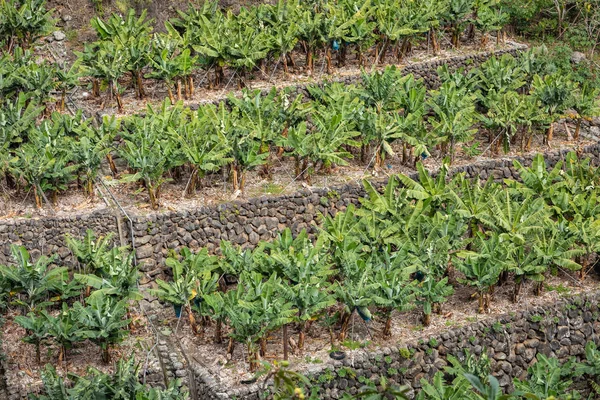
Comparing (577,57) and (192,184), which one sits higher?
(577,57)

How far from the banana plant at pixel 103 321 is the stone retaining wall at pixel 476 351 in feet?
4.44

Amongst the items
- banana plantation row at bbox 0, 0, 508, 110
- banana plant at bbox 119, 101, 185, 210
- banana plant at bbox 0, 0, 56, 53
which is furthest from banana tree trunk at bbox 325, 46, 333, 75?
banana plant at bbox 0, 0, 56, 53

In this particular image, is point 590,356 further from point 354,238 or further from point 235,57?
point 235,57

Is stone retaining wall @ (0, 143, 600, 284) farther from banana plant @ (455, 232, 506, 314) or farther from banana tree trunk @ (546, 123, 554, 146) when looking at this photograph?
banana tree trunk @ (546, 123, 554, 146)

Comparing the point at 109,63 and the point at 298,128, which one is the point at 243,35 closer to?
the point at 109,63

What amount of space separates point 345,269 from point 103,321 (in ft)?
12.3

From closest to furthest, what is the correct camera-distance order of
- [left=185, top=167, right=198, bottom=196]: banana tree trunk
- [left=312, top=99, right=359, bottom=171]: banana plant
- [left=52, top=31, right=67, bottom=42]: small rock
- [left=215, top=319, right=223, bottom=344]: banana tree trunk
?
1. [left=215, top=319, right=223, bottom=344]: banana tree trunk
2. [left=185, top=167, right=198, bottom=196]: banana tree trunk
3. [left=312, top=99, right=359, bottom=171]: banana plant
4. [left=52, top=31, right=67, bottom=42]: small rock

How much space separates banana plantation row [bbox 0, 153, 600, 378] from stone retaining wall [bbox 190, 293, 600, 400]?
45cm

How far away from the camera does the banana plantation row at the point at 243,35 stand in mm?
19625

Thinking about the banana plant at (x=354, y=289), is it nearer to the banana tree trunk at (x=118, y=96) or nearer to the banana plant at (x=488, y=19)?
the banana tree trunk at (x=118, y=96)

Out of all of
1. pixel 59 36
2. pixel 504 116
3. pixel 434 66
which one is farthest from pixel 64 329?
pixel 434 66

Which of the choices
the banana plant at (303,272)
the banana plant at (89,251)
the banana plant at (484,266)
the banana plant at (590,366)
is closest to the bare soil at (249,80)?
the banana plant at (89,251)

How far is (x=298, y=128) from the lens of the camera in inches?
728

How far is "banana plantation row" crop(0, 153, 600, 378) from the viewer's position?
590 inches
